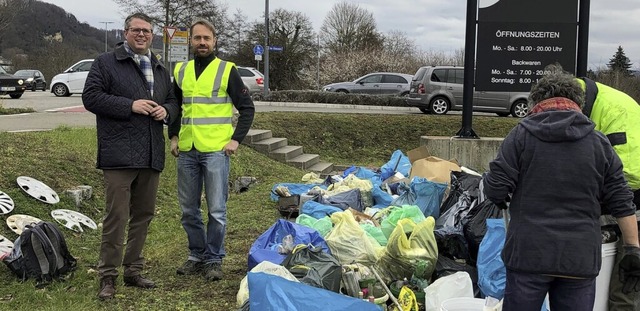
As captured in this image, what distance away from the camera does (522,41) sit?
27.5ft

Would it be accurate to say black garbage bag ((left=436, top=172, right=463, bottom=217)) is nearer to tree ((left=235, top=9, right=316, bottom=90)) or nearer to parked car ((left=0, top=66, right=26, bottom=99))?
parked car ((left=0, top=66, right=26, bottom=99))

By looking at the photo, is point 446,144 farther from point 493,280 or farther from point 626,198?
point 626,198

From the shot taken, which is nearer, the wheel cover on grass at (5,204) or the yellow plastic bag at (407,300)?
the yellow plastic bag at (407,300)

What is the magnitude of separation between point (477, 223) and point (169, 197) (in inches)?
169

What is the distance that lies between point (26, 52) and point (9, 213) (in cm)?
5079

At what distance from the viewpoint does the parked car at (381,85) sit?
76.6 ft

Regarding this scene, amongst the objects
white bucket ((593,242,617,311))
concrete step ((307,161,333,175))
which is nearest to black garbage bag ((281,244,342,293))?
white bucket ((593,242,617,311))

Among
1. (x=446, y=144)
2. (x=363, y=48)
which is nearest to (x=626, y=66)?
(x=363, y=48)

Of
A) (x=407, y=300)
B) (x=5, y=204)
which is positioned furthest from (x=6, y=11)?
(x=407, y=300)

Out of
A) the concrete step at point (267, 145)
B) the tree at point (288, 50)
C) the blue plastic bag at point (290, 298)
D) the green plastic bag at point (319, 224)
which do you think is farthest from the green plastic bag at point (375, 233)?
the tree at point (288, 50)

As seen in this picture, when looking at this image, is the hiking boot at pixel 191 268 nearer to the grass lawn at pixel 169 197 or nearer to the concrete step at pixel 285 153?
the grass lawn at pixel 169 197

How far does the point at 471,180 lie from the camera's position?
5879 millimetres

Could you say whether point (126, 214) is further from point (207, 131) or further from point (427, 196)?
point (427, 196)

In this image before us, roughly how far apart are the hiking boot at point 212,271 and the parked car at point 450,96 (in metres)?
13.1
